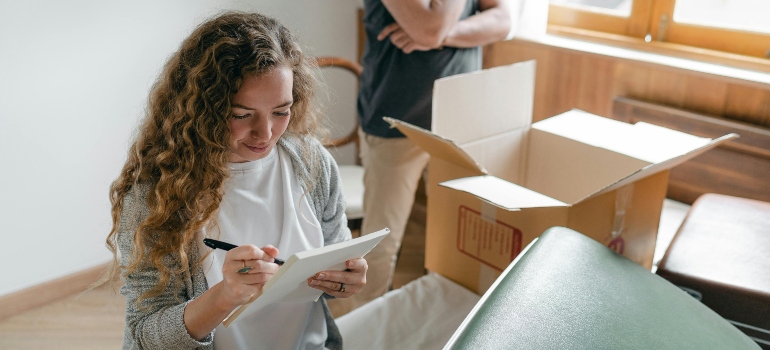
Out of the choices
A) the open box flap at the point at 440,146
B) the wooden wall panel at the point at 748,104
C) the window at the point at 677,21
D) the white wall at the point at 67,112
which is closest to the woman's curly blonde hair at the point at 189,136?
the open box flap at the point at 440,146

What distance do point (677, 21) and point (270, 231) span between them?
176cm

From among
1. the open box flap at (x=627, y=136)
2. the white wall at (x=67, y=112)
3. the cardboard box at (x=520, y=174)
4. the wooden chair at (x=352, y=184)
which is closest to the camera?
the cardboard box at (x=520, y=174)

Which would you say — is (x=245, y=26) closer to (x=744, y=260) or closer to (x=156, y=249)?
(x=156, y=249)

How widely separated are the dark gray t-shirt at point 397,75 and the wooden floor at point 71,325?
89 centimetres

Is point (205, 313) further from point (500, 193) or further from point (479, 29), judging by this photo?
point (479, 29)

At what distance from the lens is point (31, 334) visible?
2299mm

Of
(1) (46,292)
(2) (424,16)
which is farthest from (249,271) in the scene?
(1) (46,292)

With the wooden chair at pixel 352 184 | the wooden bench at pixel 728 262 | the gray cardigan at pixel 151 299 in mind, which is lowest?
the wooden chair at pixel 352 184

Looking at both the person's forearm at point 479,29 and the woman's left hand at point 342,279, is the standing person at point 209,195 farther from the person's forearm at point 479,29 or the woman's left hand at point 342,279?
the person's forearm at point 479,29

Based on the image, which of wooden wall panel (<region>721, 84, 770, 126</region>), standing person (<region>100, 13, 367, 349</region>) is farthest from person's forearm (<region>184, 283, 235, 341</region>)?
wooden wall panel (<region>721, 84, 770, 126</region>)

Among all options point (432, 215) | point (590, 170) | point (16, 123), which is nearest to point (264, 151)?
point (432, 215)

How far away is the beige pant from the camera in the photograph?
2000 millimetres

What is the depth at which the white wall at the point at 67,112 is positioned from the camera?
86.3 inches

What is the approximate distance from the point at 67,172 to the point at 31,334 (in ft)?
1.79
